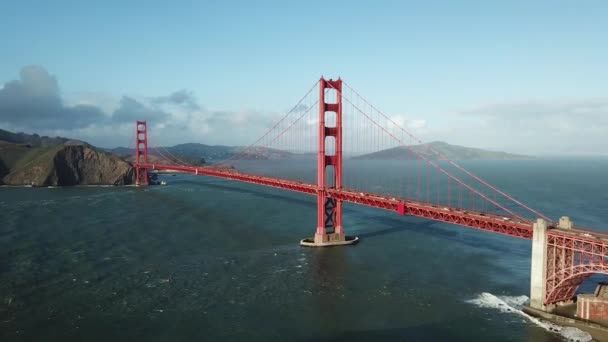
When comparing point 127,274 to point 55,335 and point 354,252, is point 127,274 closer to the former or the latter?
point 55,335

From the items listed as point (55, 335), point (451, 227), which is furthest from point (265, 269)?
point (451, 227)

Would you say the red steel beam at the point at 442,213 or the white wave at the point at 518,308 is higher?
the red steel beam at the point at 442,213

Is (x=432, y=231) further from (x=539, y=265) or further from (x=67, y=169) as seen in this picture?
(x=67, y=169)

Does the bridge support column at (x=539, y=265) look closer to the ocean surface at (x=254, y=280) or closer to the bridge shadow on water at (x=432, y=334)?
the ocean surface at (x=254, y=280)

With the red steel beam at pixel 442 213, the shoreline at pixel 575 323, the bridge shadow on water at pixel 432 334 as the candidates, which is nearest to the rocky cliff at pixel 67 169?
the red steel beam at pixel 442 213

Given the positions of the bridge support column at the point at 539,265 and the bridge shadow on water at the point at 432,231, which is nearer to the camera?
the bridge support column at the point at 539,265

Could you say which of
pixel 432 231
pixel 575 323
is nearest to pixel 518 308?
pixel 575 323

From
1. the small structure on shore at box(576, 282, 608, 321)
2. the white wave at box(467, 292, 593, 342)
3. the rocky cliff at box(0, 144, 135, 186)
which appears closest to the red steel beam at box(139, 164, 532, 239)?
the white wave at box(467, 292, 593, 342)
